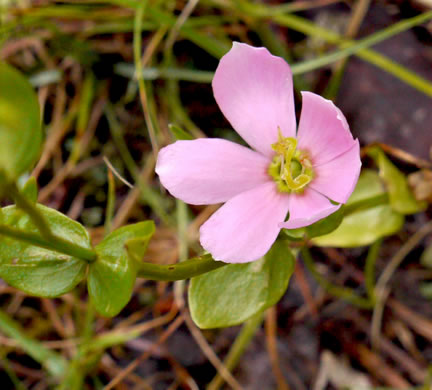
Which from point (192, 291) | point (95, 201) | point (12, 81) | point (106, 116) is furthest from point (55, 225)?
point (106, 116)

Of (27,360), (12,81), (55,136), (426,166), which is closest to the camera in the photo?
(12,81)

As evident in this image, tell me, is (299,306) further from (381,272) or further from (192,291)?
(192,291)

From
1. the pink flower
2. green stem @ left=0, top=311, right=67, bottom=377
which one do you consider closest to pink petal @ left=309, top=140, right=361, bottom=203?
the pink flower

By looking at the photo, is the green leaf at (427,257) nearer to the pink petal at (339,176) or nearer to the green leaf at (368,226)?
the green leaf at (368,226)

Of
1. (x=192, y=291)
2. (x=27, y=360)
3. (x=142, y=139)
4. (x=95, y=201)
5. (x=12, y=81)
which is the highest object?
(x=12, y=81)

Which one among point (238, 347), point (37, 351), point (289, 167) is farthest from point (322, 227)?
point (37, 351)

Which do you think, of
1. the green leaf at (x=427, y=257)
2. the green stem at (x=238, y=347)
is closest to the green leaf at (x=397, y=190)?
the green leaf at (x=427, y=257)

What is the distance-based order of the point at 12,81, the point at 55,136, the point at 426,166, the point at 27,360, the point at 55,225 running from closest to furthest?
the point at 12,81 → the point at 55,225 → the point at 426,166 → the point at 27,360 → the point at 55,136
